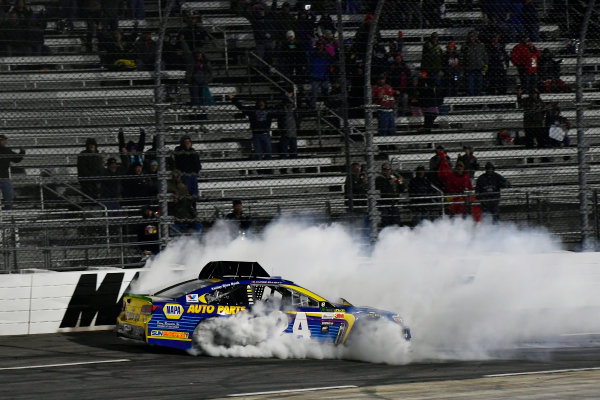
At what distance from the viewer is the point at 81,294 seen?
480 inches

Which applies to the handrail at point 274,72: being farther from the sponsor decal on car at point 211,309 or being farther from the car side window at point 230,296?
the sponsor decal on car at point 211,309

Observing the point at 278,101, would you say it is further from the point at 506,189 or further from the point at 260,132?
the point at 506,189

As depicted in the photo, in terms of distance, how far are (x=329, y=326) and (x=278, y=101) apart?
15.0 ft

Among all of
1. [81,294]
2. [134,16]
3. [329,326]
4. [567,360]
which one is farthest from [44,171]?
[567,360]

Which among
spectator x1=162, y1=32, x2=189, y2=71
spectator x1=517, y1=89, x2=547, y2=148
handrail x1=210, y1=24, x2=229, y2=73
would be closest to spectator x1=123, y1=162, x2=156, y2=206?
spectator x1=162, y1=32, x2=189, y2=71

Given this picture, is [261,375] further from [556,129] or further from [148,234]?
[556,129]

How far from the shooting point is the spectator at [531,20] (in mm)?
15891

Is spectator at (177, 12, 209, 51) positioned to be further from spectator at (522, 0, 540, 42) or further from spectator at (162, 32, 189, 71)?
spectator at (522, 0, 540, 42)

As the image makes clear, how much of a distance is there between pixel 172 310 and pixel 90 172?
3.40 metres

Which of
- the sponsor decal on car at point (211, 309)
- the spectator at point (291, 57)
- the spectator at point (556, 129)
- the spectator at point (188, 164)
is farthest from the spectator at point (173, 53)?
the spectator at point (556, 129)

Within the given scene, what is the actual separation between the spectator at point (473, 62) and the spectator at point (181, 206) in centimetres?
495

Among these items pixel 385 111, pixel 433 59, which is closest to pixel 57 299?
pixel 385 111

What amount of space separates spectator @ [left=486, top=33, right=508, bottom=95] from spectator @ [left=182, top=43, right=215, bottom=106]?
4.49 metres

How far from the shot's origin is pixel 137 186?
41.3ft
